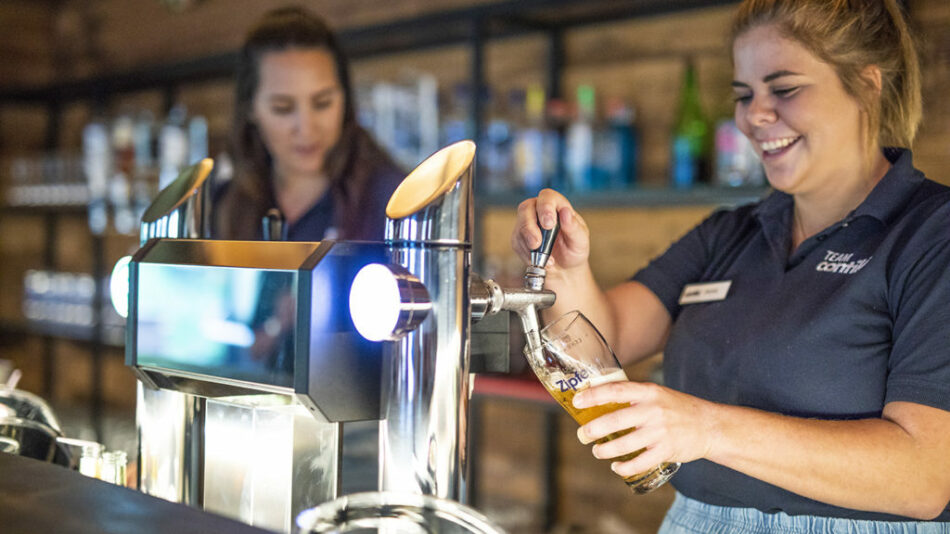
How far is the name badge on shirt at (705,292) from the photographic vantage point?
1314 mm

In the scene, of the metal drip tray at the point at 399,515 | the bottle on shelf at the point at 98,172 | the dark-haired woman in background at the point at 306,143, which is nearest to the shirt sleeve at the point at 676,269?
the dark-haired woman in background at the point at 306,143

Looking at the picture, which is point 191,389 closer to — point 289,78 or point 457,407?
point 457,407

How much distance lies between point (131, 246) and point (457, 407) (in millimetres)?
3855

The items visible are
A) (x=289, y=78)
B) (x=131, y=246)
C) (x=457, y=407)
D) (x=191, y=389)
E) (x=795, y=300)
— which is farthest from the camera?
(x=131, y=246)

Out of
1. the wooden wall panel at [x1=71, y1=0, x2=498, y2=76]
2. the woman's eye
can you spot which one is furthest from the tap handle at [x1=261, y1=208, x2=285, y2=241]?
the wooden wall panel at [x1=71, y1=0, x2=498, y2=76]

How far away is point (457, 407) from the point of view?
0.66m

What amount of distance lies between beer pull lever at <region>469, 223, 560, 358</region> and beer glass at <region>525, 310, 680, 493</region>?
19 mm

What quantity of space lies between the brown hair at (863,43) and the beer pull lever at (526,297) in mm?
591

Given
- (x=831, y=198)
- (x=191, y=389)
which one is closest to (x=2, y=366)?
(x=191, y=389)

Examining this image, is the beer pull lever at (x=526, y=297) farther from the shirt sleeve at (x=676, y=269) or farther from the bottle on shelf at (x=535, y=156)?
the bottle on shelf at (x=535, y=156)

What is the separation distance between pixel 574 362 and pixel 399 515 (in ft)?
0.94

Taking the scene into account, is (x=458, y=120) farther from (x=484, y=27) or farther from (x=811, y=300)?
(x=811, y=300)

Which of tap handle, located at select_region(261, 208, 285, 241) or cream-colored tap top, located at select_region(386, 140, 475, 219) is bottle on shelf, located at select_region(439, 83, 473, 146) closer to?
tap handle, located at select_region(261, 208, 285, 241)

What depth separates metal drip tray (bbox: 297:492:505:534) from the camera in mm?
573
